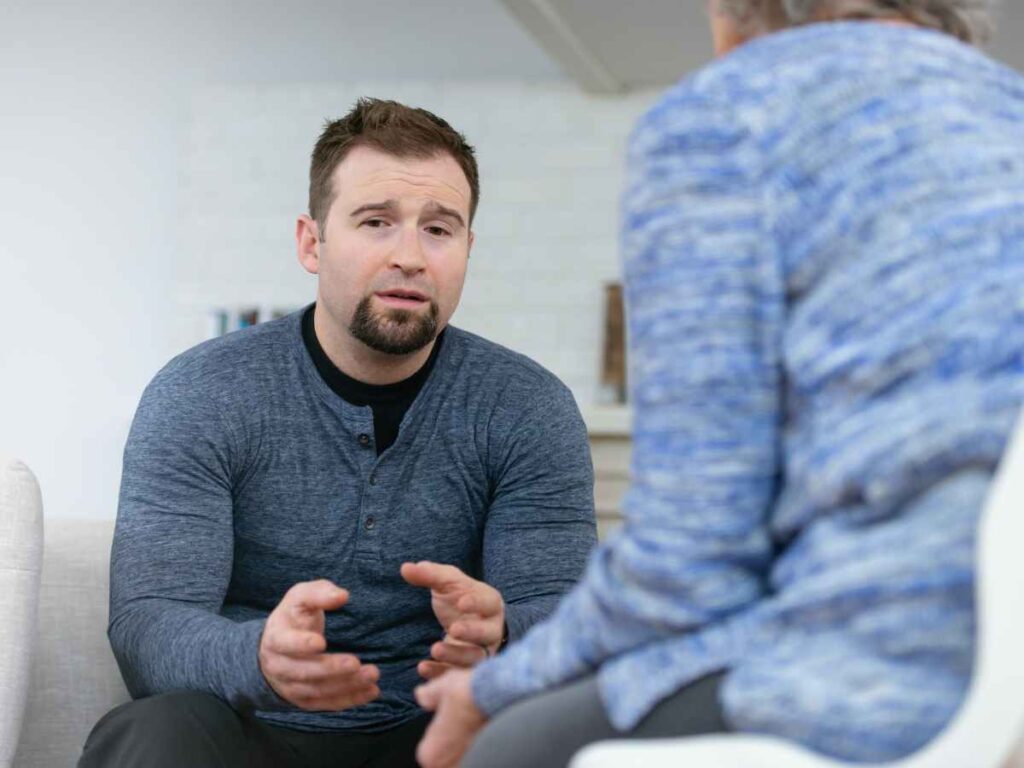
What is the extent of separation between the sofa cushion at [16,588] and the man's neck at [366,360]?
54 cm

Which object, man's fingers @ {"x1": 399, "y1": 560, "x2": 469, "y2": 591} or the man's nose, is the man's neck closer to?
the man's nose

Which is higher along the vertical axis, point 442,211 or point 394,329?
point 442,211

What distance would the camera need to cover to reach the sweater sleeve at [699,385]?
1.16 m

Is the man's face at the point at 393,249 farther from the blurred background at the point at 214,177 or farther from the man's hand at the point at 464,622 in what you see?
the blurred background at the point at 214,177

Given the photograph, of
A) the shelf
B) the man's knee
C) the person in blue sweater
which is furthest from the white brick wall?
the person in blue sweater

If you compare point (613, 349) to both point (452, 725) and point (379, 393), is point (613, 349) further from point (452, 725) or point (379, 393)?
point (452, 725)

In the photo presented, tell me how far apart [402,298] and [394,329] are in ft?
0.21

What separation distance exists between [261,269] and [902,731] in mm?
5857

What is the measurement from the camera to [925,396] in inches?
43.1

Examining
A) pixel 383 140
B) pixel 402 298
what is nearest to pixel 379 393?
pixel 402 298

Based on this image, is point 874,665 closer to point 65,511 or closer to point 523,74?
point 523,74

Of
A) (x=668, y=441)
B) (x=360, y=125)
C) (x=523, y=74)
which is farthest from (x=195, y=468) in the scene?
(x=523, y=74)

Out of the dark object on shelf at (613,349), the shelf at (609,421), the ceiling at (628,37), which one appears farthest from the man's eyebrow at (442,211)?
the dark object on shelf at (613,349)

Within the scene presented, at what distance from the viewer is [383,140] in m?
2.52
